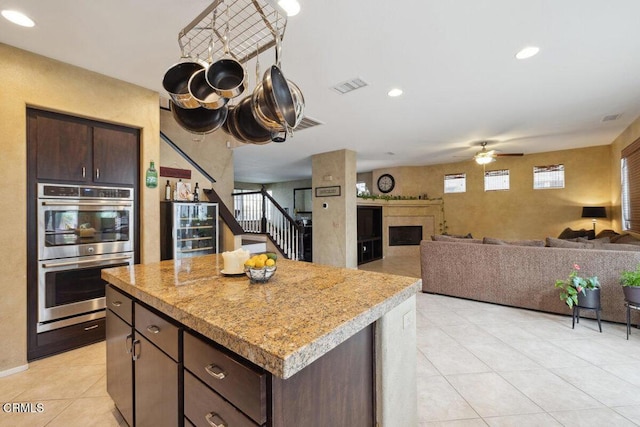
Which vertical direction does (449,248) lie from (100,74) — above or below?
below

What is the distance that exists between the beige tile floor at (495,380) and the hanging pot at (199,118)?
1975 mm

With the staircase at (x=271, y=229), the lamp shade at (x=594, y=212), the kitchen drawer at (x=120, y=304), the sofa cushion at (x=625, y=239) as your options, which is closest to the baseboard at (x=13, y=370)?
the kitchen drawer at (x=120, y=304)

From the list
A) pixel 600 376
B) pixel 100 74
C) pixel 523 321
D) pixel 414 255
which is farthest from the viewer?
pixel 414 255

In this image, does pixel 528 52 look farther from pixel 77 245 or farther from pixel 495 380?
pixel 77 245

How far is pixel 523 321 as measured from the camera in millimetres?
3219

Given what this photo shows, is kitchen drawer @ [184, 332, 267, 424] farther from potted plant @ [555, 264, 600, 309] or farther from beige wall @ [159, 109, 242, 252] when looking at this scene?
potted plant @ [555, 264, 600, 309]

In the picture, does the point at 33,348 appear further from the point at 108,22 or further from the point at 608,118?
the point at 608,118

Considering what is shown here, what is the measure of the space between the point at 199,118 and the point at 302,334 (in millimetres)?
1484

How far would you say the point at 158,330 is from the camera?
1282 millimetres

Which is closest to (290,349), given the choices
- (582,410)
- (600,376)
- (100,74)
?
(582,410)

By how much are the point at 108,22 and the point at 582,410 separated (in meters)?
4.30

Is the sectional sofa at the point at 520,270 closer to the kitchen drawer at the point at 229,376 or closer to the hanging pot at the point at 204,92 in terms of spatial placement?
the hanging pot at the point at 204,92

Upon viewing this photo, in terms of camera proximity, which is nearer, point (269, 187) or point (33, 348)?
point (33, 348)

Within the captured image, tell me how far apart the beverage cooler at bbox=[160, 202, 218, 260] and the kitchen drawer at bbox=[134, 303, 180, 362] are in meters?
2.42
